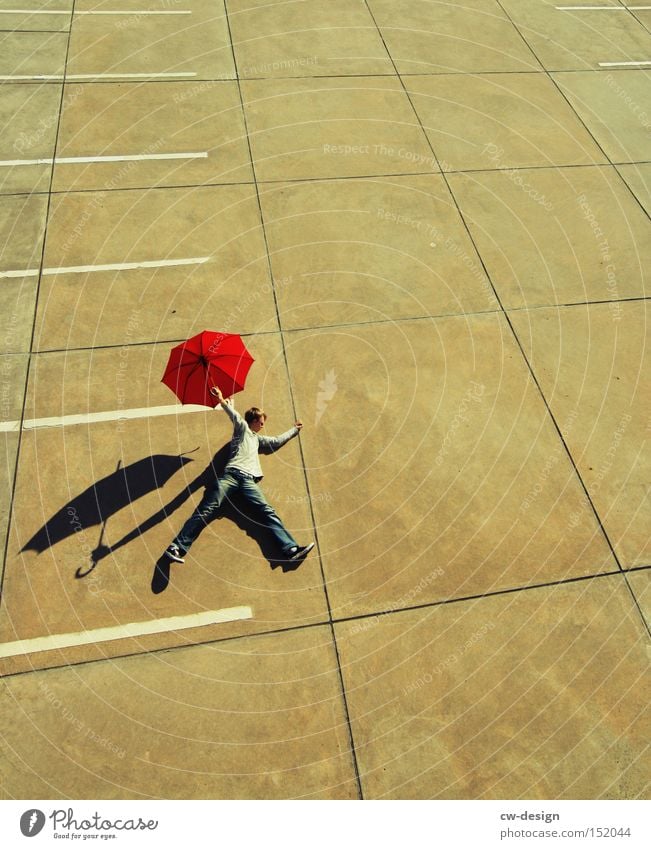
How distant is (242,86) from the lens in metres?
15.0

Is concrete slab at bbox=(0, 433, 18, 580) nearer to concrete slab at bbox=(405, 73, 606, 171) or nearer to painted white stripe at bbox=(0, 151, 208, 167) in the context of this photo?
painted white stripe at bbox=(0, 151, 208, 167)

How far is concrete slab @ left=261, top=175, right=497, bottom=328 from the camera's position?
1148 cm

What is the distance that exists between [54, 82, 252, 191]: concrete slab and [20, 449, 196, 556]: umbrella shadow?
609cm

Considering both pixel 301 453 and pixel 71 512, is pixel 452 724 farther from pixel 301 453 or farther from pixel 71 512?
pixel 71 512

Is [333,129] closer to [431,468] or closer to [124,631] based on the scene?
[431,468]

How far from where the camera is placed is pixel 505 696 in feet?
26.5

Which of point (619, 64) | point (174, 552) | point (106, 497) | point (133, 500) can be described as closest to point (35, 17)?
point (106, 497)

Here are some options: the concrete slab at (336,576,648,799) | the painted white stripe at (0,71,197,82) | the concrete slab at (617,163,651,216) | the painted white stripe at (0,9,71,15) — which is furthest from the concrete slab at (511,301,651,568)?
the painted white stripe at (0,9,71,15)

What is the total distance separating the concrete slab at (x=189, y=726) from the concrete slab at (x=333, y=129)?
906 centimetres

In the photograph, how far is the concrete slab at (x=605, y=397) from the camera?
9.48m

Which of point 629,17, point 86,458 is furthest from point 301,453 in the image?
point 629,17
